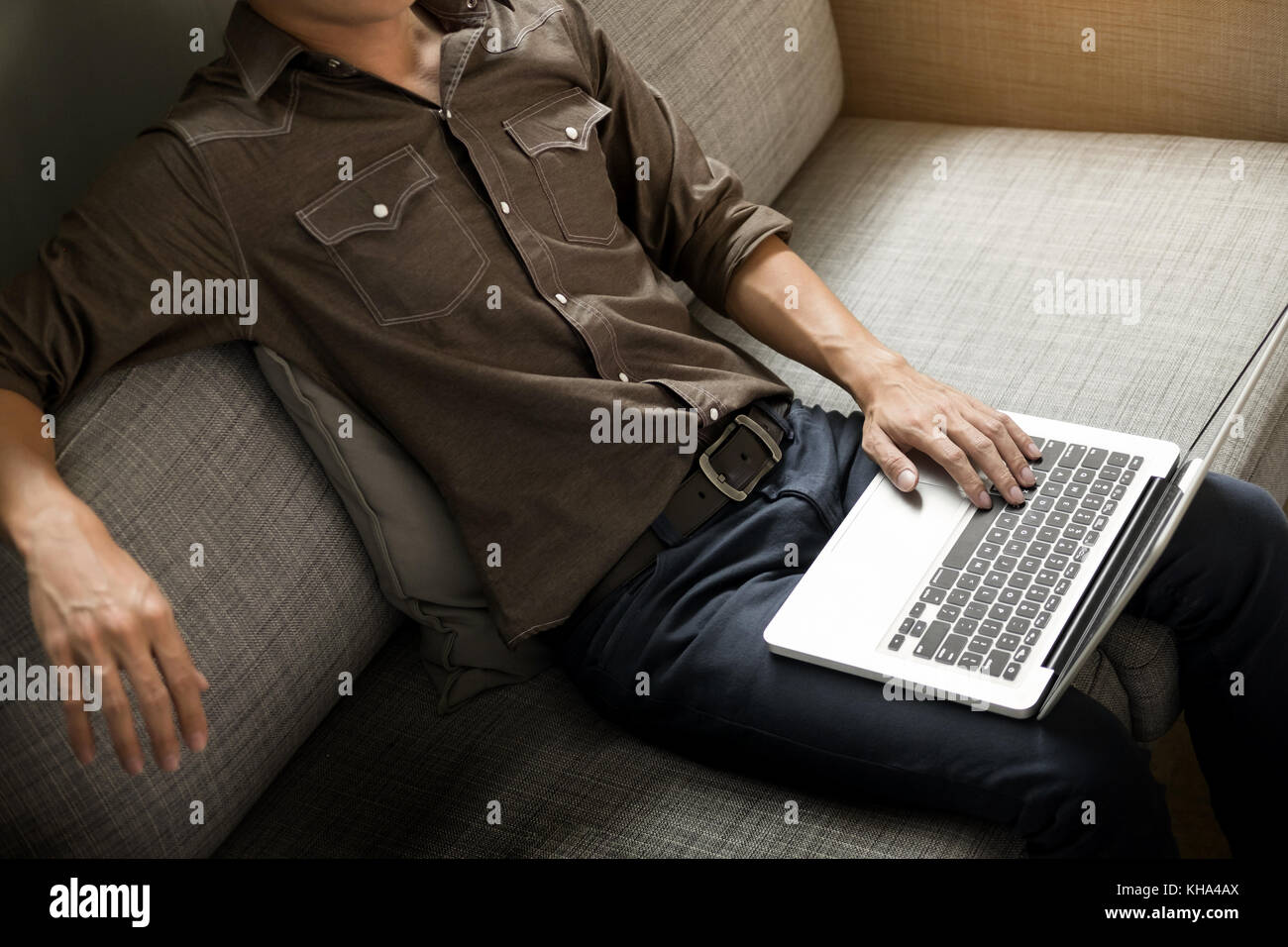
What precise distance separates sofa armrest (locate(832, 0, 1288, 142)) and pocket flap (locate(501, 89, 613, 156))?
0.79 metres

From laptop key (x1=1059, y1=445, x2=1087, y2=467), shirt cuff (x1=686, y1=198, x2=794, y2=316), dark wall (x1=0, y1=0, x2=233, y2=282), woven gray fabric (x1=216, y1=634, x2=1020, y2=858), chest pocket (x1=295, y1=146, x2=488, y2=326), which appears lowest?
woven gray fabric (x1=216, y1=634, x2=1020, y2=858)

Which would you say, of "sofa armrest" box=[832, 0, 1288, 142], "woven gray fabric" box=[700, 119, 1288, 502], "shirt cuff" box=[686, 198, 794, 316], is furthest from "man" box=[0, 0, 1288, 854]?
"sofa armrest" box=[832, 0, 1288, 142]

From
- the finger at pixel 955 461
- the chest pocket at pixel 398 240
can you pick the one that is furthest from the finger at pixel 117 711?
the finger at pixel 955 461

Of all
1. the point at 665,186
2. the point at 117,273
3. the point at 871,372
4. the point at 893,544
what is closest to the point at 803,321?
the point at 871,372

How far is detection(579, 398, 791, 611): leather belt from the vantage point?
1201 mm

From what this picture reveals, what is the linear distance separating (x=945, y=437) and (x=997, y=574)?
162 mm

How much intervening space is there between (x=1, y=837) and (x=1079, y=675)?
912 mm

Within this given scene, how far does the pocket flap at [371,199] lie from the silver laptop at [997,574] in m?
0.50

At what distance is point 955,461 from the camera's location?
46.9 inches

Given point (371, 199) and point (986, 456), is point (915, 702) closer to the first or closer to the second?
point (986, 456)

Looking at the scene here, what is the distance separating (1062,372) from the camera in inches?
57.7

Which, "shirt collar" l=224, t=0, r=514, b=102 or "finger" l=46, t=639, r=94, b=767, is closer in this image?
"finger" l=46, t=639, r=94, b=767

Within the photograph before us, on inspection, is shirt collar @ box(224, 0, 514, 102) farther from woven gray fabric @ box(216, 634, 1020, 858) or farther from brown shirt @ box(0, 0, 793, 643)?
woven gray fabric @ box(216, 634, 1020, 858)
